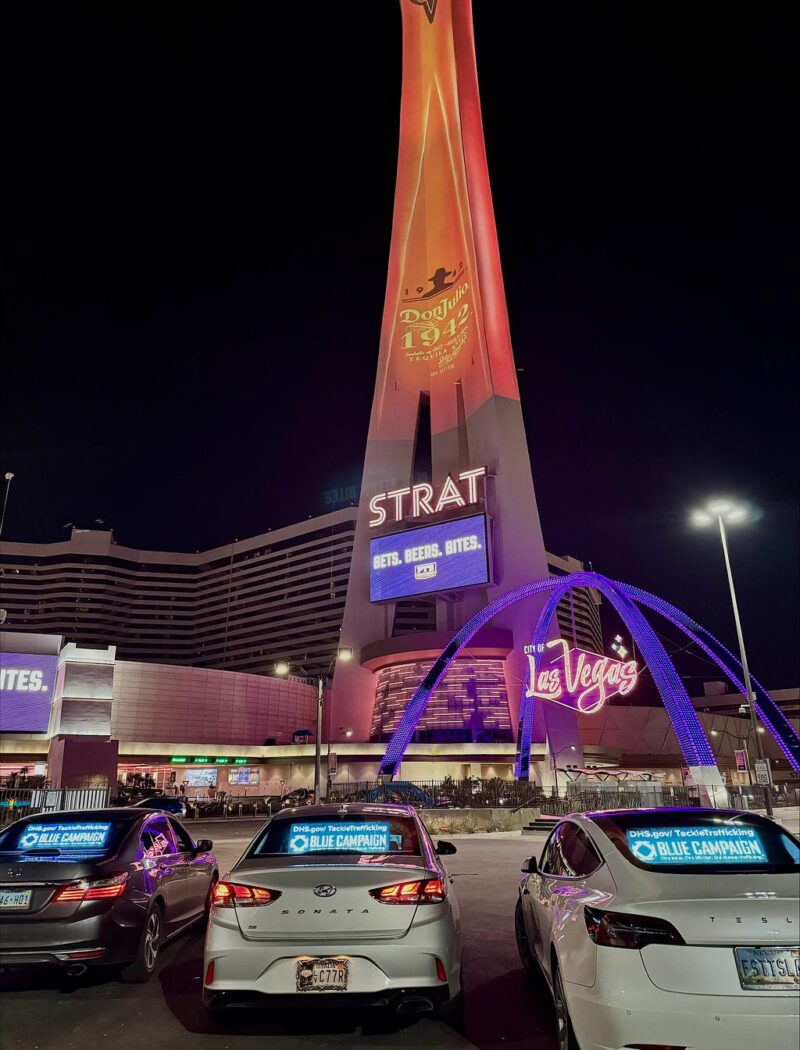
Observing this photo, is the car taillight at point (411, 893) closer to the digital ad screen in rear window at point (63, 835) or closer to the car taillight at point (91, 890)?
the car taillight at point (91, 890)

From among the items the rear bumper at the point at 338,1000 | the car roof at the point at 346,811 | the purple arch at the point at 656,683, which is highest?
the purple arch at the point at 656,683

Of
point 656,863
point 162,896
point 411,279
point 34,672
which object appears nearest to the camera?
point 656,863

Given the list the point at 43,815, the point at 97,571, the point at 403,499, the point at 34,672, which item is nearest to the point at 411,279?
the point at 403,499

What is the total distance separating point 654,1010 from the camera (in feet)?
13.0

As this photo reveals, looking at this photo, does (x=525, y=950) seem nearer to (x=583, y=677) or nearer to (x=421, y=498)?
(x=583, y=677)

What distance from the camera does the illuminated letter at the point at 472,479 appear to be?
56.6 metres

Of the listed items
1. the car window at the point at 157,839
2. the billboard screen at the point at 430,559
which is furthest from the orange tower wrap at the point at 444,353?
the car window at the point at 157,839

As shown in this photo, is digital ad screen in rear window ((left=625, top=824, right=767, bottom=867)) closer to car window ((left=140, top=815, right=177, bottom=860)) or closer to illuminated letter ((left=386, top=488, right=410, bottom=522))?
car window ((left=140, top=815, right=177, bottom=860))

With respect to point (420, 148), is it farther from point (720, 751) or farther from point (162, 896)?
point (162, 896)

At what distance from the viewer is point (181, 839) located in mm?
9156

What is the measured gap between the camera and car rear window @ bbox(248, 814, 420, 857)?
246 inches

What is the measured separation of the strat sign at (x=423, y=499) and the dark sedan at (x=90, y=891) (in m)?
49.1

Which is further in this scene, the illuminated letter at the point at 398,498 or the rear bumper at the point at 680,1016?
the illuminated letter at the point at 398,498

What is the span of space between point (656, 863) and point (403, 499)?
56.4 metres
